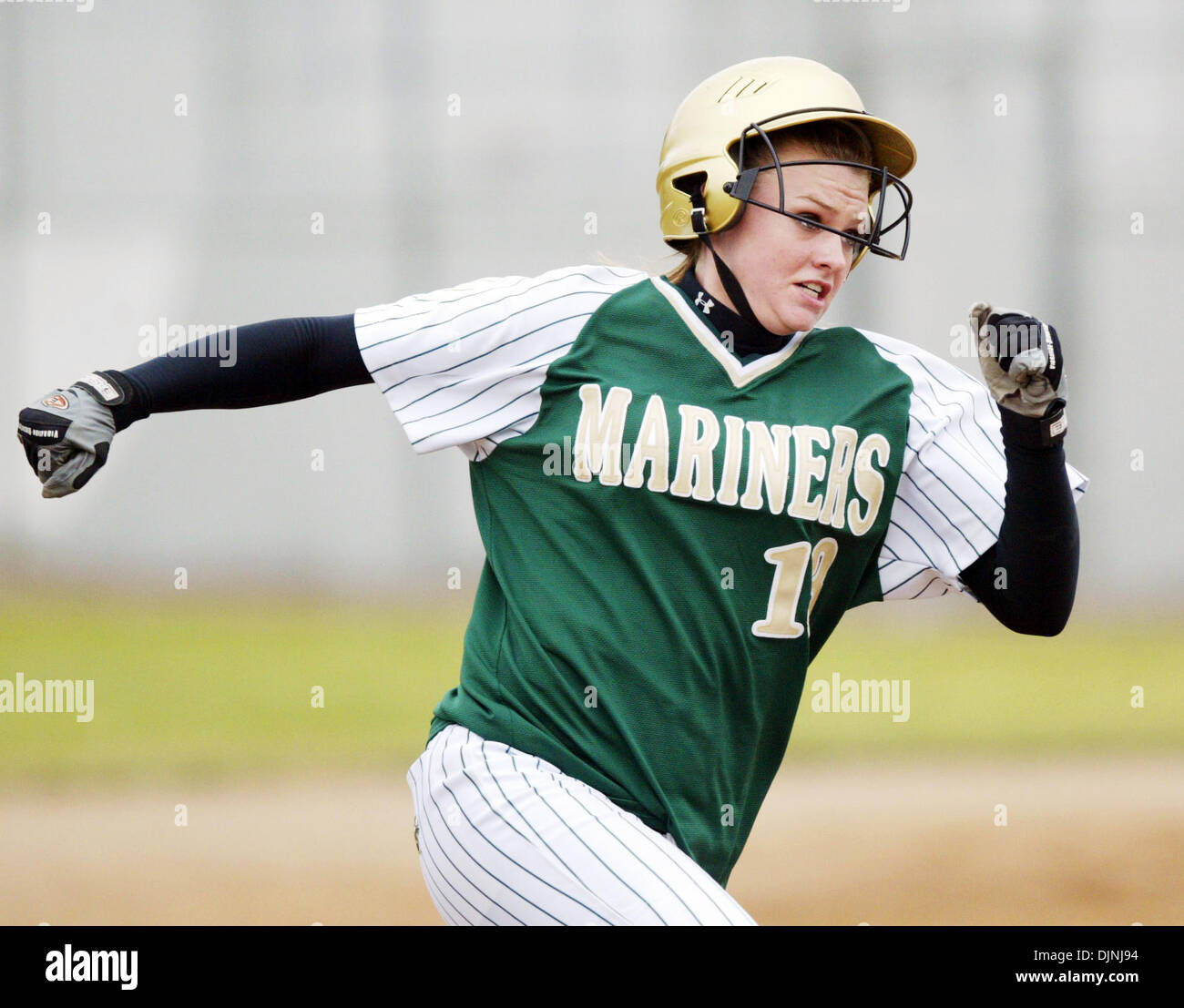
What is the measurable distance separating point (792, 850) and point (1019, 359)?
4444mm

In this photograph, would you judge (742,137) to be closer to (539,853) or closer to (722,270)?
(722,270)

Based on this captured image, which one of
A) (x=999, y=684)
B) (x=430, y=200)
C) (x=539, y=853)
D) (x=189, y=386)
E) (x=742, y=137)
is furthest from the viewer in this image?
(x=430, y=200)

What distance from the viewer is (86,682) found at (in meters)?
8.61

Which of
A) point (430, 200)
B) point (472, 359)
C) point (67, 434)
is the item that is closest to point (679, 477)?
point (472, 359)

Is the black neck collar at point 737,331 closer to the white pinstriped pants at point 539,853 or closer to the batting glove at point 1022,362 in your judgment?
the batting glove at point 1022,362

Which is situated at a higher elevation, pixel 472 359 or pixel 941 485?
pixel 472 359

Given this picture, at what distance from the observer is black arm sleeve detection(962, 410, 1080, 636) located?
183cm

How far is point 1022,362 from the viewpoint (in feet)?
5.62

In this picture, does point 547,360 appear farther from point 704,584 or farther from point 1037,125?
point 1037,125

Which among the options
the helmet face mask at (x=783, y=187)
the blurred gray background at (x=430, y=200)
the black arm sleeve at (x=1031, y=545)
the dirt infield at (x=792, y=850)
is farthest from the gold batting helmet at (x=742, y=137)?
the blurred gray background at (x=430, y=200)

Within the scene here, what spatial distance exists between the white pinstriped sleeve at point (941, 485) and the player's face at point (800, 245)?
0.18 meters

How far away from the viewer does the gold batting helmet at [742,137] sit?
1.95 meters

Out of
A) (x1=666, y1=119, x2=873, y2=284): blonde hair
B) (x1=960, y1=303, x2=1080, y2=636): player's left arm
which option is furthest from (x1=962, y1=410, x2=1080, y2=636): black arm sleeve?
(x1=666, y1=119, x2=873, y2=284): blonde hair

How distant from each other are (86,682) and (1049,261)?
6.81 metres
